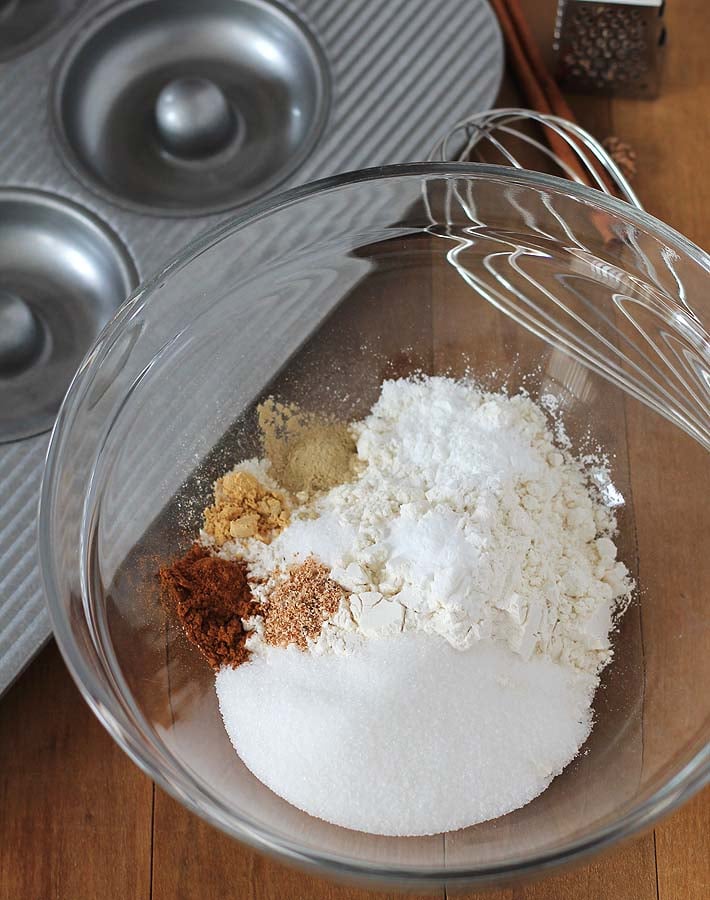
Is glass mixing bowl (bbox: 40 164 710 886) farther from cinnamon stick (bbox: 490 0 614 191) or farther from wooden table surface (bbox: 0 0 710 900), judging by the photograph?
cinnamon stick (bbox: 490 0 614 191)

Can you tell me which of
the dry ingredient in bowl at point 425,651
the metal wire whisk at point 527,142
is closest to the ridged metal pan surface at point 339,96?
the metal wire whisk at point 527,142

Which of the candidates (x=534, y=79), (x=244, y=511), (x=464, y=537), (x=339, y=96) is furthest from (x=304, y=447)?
(x=534, y=79)

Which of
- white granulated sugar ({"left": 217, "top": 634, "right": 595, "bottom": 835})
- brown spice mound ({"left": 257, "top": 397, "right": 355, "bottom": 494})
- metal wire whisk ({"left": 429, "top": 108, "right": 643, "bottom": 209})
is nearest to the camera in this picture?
white granulated sugar ({"left": 217, "top": 634, "right": 595, "bottom": 835})

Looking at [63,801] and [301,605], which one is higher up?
[301,605]

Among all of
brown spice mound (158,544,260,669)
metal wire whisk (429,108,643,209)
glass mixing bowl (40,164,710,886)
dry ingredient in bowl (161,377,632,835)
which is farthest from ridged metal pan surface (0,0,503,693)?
dry ingredient in bowl (161,377,632,835)

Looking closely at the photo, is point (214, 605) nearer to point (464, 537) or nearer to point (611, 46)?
point (464, 537)

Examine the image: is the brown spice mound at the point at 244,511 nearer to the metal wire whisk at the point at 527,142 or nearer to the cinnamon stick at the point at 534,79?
the metal wire whisk at the point at 527,142

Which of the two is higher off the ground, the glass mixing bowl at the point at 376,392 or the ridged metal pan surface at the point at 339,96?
the ridged metal pan surface at the point at 339,96
